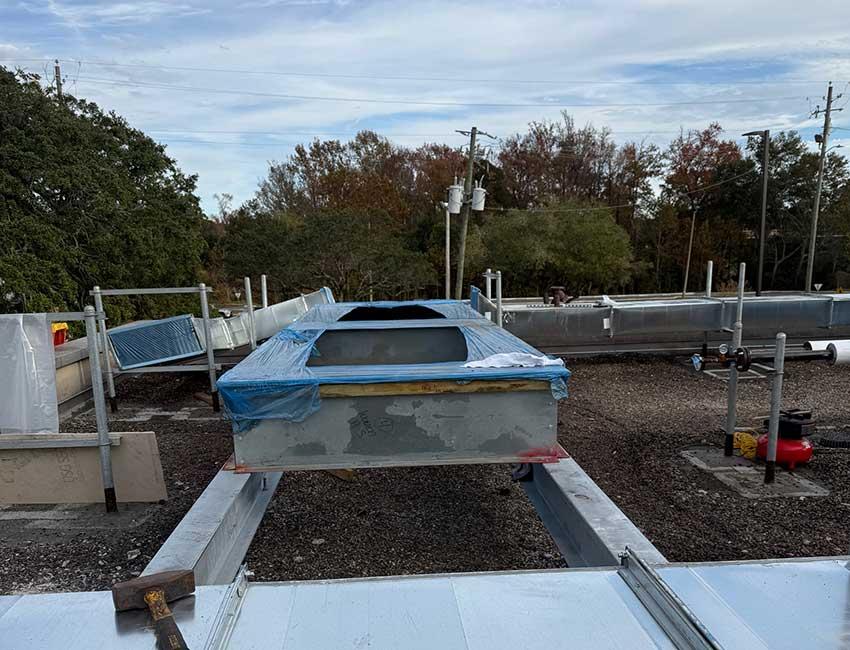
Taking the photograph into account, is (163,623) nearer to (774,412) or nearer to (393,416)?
(393,416)

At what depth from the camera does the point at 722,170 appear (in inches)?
1134

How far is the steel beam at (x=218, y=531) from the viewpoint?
169 centimetres

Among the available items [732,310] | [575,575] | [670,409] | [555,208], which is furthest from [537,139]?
[575,575]

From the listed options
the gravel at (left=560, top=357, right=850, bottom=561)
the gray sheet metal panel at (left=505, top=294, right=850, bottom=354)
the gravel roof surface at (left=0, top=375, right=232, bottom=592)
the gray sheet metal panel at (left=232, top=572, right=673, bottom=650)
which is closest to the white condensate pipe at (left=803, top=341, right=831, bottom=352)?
the gray sheet metal panel at (left=232, top=572, right=673, bottom=650)

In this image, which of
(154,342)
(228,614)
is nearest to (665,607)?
(228,614)

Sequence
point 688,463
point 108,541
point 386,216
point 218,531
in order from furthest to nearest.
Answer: point 386,216
point 688,463
point 108,541
point 218,531

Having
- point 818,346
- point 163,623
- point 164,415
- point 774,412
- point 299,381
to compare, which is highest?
point 818,346

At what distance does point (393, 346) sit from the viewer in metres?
4.50

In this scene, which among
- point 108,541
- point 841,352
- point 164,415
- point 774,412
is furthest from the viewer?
point 164,415

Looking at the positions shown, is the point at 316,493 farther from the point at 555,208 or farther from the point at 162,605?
the point at 555,208

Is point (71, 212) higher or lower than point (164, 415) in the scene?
higher

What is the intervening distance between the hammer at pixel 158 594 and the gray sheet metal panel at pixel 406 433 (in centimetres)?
127

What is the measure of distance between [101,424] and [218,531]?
234 cm

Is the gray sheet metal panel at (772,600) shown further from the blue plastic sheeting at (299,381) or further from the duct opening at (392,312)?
the duct opening at (392,312)
